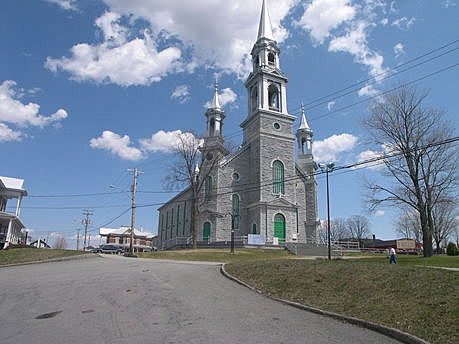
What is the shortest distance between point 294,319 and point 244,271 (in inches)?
324

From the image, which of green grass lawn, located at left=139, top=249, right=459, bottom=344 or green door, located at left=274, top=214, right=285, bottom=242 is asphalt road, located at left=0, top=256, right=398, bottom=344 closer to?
green grass lawn, located at left=139, top=249, right=459, bottom=344

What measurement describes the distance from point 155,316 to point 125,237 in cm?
8676

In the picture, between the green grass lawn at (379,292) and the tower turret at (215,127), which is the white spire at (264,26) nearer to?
the tower turret at (215,127)

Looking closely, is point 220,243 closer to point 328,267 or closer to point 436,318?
point 328,267

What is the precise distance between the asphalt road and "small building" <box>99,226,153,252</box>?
246 feet

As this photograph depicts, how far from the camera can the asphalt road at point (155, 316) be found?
7.26 m

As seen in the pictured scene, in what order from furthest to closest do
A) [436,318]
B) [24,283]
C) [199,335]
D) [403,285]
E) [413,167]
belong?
[413,167], [24,283], [403,285], [436,318], [199,335]

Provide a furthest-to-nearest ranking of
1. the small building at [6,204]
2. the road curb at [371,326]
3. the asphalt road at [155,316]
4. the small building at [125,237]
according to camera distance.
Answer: the small building at [125,237], the small building at [6,204], the asphalt road at [155,316], the road curb at [371,326]

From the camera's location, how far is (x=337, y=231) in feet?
338

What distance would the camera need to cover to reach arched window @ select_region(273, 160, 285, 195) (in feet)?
142

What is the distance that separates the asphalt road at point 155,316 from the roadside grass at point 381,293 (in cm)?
80

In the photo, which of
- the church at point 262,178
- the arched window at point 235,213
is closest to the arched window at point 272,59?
the church at point 262,178

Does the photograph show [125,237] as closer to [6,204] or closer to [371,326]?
[6,204]

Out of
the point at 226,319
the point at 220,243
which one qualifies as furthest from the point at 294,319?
the point at 220,243
